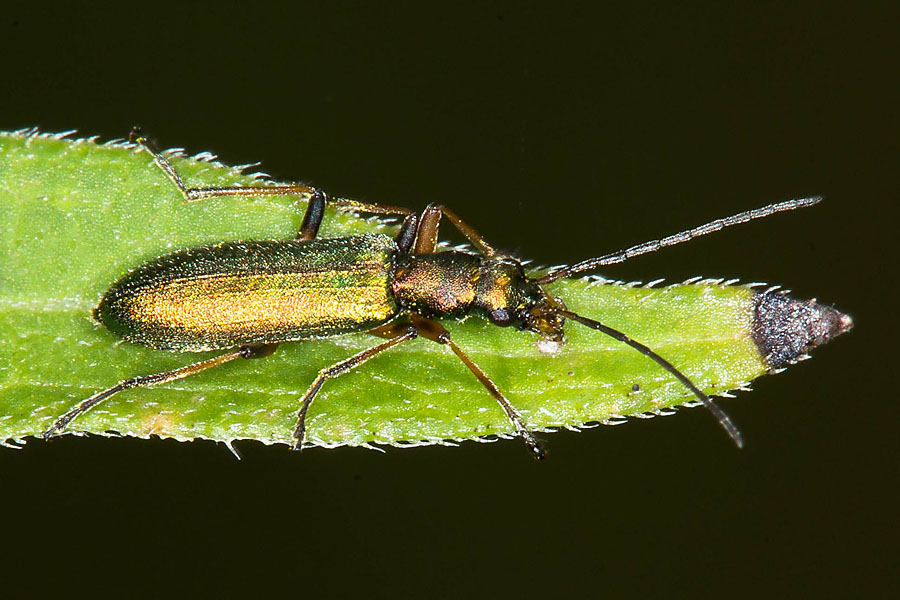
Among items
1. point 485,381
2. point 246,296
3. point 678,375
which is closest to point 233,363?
point 246,296

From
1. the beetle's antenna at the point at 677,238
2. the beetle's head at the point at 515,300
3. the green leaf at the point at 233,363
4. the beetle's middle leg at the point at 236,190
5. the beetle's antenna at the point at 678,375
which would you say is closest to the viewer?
the beetle's antenna at the point at 678,375

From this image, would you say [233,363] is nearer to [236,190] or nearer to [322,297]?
[322,297]

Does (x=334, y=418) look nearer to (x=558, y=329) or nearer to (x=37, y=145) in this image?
(x=558, y=329)

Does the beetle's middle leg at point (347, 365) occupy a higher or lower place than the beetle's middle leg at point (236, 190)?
lower

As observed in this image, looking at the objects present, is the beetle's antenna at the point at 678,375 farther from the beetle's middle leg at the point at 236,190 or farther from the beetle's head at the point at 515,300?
the beetle's middle leg at the point at 236,190

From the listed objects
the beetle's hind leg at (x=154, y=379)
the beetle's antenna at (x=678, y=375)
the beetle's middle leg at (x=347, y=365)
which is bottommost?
the beetle's antenna at (x=678, y=375)

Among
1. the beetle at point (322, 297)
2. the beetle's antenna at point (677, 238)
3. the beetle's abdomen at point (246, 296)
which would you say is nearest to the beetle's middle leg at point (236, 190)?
the beetle at point (322, 297)
